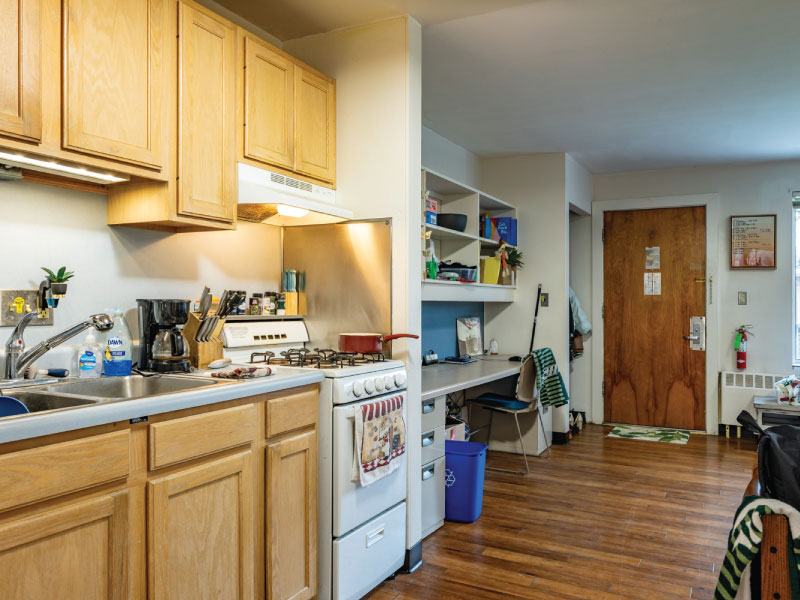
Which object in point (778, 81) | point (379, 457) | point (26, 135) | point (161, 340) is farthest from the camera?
point (778, 81)

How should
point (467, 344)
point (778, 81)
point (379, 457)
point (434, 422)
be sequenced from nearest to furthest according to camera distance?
point (379, 457), point (434, 422), point (778, 81), point (467, 344)

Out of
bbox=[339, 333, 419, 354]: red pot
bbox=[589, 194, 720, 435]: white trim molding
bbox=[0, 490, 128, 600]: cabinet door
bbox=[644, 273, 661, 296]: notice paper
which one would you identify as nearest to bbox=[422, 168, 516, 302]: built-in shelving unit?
bbox=[339, 333, 419, 354]: red pot

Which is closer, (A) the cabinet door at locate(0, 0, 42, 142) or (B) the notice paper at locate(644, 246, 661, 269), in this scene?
(A) the cabinet door at locate(0, 0, 42, 142)

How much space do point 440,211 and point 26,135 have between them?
333cm

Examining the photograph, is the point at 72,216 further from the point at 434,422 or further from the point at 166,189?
the point at 434,422

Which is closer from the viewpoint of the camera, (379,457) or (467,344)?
(379,457)

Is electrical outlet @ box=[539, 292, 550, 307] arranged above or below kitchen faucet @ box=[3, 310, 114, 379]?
above

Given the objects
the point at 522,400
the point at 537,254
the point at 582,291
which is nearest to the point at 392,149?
the point at 522,400

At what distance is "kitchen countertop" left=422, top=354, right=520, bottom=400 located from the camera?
338 centimetres

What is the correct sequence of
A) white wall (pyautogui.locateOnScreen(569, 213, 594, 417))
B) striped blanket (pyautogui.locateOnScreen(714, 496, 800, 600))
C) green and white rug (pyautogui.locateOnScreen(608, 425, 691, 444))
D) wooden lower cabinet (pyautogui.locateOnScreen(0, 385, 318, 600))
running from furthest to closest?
white wall (pyautogui.locateOnScreen(569, 213, 594, 417)), green and white rug (pyautogui.locateOnScreen(608, 425, 691, 444)), wooden lower cabinet (pyautogui.locateOnScreen(0, 385, 318, 600)), striped blanket (pyautogui.locateOnScreen(714, 496, 800, 600))

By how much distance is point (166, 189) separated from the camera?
87.7 inches

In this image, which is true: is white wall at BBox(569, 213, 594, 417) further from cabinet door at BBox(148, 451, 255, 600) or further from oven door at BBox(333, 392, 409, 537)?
cabinet door at BBox(148, 451, 255, 600)

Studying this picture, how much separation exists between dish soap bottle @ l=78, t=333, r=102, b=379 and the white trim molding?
514cm

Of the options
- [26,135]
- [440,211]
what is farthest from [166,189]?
[440,211]
